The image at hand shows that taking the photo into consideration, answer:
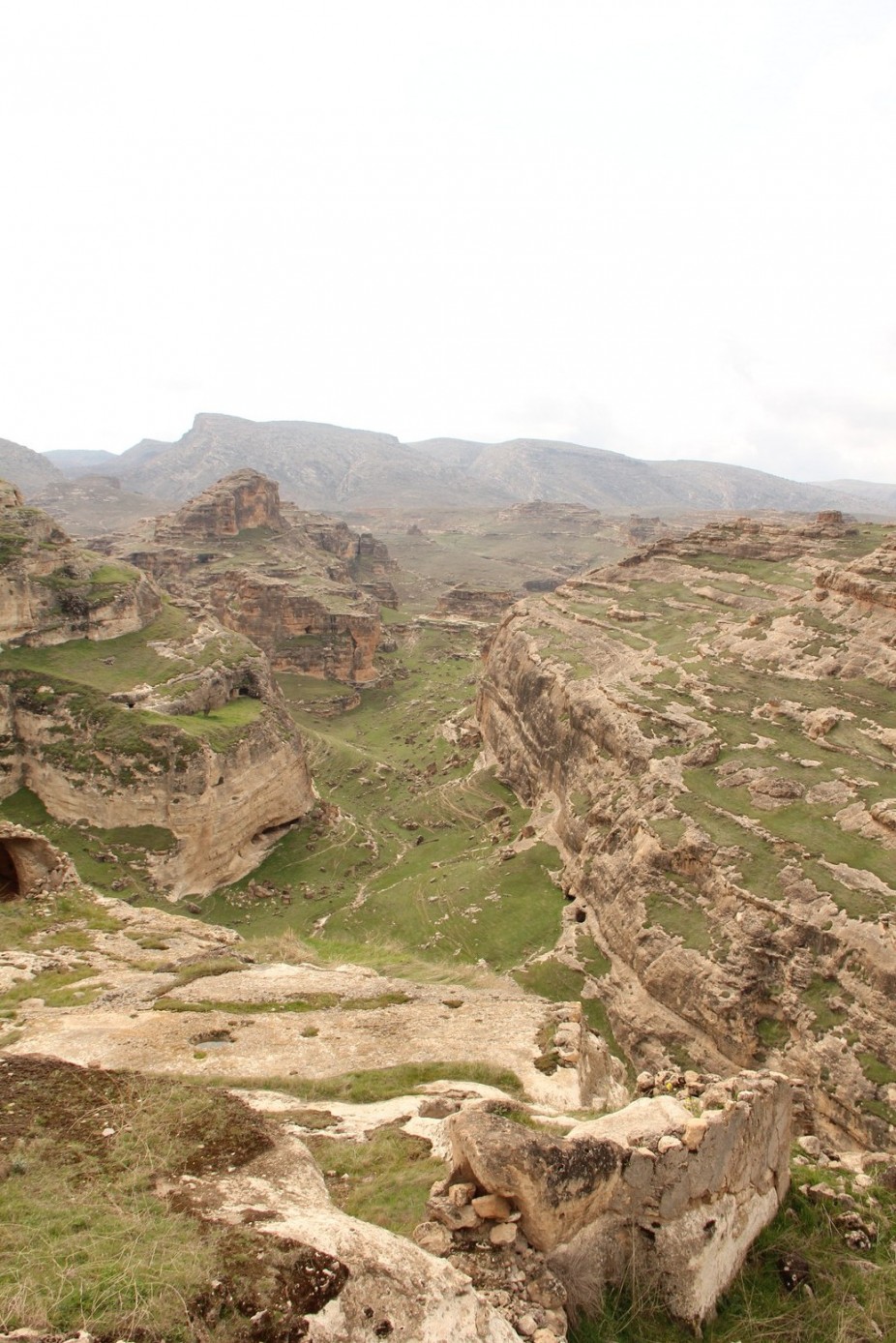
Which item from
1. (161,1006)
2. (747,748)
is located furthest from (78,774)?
(747,748)

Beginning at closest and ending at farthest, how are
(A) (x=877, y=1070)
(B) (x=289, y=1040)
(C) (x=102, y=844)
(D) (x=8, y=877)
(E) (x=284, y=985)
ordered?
(B) (x=289, y=1040)
(A) (x=877, y=1070)
(E) (x=284, y=985)
(D) (x=8, y=877)
(C) (x=102, y=844)

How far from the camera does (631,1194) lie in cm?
905

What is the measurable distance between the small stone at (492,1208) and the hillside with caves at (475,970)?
10 centimetres

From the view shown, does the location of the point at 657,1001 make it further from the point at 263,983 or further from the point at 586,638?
the point at 586,638

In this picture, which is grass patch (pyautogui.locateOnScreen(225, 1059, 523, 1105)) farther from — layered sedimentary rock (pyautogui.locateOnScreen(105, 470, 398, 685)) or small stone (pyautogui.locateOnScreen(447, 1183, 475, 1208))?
layered sedimentary rock (pyautogui.locateOnScreen(105, 470, 398, 685))

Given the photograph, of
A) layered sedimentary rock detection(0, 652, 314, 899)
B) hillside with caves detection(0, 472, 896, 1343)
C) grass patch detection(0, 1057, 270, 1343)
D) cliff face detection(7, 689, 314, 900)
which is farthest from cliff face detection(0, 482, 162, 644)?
grass patch detection(0, 1057, 270, 1343)

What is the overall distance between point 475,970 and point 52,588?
3450 centimetres

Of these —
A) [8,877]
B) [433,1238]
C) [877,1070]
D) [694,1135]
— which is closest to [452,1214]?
[433,1238]

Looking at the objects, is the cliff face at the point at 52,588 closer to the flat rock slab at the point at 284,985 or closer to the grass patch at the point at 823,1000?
the flat rock slab at the point at 284,985

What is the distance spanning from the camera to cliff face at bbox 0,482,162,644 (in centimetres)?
4116

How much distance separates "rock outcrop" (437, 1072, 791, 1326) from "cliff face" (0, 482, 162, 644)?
42157 millimetres

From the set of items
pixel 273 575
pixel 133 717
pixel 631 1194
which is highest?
pixel 273 575

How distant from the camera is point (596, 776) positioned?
38.2 meters

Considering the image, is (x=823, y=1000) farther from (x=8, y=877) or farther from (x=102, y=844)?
(x=102, y=844)
